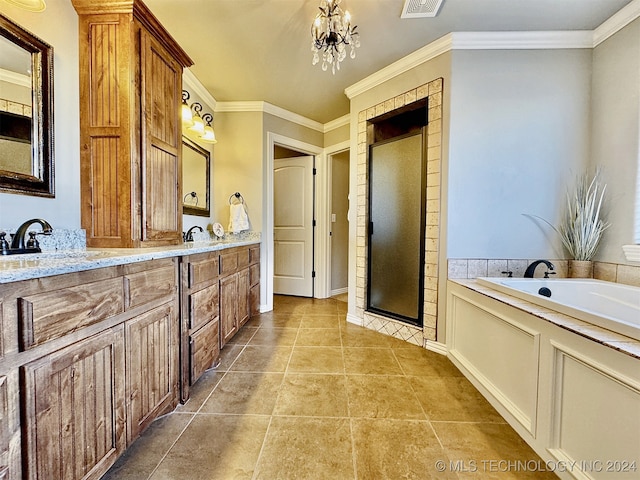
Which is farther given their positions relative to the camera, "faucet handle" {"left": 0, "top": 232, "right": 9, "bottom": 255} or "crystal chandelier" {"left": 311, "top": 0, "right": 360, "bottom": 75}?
"crystal chandelier" {"left": 311, "top": 0, "right": 360, "bottom": 75}

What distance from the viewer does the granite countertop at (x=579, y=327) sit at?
874 millimetres

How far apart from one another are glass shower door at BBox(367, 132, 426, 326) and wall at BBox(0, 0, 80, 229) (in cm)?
225

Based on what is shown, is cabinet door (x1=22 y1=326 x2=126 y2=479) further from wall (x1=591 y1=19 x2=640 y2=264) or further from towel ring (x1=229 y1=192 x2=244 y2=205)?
wall (x1=591 y1=19 x2=640 y2=264)

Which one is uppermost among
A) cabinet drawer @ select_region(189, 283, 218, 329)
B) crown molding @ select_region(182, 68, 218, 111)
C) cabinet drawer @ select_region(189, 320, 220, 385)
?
crown molding @ select_region(182, 68, 218, 111)

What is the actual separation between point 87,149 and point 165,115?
19.7 inches

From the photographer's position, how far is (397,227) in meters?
2.54

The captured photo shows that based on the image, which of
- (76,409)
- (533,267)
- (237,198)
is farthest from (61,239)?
(533,267)

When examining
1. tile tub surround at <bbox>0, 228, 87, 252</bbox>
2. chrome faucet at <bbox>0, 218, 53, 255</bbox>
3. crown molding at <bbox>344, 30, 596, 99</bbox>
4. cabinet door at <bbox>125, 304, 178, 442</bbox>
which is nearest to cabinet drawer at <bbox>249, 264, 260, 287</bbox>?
cabinet door at <bbox>125, 304, 178, 442</bbox>

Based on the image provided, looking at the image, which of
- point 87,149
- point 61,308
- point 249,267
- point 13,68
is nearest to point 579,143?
point 249,267

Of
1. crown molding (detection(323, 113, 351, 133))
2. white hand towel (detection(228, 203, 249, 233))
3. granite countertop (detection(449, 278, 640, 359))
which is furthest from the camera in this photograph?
crown molding (detection(323, 113, 351, 133))

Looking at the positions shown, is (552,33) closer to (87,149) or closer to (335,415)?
(335,415)

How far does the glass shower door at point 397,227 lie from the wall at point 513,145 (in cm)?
33

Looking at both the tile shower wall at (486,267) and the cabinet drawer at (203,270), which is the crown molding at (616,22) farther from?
the cabinet drawer at (203,270)

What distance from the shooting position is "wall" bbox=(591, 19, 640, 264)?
1.75 meters
